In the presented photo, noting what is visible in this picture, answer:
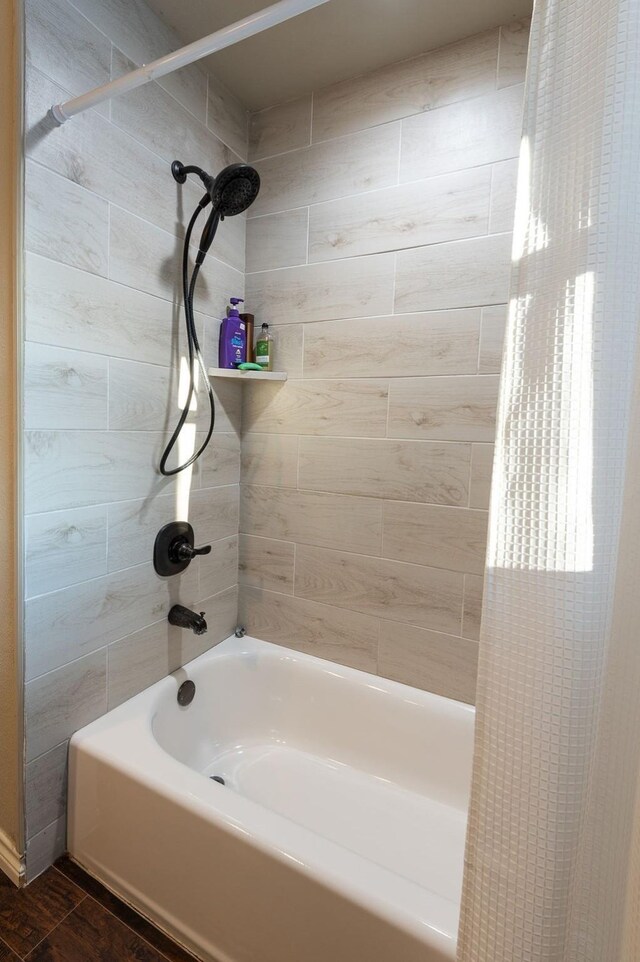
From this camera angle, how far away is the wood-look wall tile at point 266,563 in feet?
5.97

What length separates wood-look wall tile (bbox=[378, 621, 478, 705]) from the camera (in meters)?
1.52

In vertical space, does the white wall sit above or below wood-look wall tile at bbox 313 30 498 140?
below

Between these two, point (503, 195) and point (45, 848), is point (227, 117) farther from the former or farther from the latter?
point (45, 848)

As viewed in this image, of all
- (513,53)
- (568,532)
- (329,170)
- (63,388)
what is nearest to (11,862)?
(63,388)

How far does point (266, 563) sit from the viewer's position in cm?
186

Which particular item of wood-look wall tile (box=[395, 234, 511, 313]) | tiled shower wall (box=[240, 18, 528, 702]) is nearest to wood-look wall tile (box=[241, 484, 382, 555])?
tiled shower wall (box=[240, 18, 528, 702])

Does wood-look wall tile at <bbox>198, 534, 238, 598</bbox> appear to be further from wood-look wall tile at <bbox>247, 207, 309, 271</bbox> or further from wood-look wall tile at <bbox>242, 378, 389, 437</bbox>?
wood-look wall tile at <bbox>247, 207, 309, 271</bbox>

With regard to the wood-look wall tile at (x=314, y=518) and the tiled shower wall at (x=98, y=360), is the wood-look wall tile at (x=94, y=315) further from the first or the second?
the wood-look wall tile at (x=314, y=518)

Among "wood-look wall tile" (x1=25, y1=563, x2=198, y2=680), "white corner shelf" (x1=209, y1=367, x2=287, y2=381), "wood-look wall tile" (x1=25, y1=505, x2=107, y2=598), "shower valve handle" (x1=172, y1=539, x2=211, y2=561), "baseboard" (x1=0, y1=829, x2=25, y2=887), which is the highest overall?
"white corner shelf" (x1=209, y1=367, x2=287, y2=381)

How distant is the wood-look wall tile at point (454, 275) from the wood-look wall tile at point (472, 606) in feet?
2.85

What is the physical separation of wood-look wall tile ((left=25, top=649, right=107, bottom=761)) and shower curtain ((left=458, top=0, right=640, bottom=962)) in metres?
1.09

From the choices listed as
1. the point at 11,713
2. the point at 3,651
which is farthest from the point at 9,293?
the point at 11,713

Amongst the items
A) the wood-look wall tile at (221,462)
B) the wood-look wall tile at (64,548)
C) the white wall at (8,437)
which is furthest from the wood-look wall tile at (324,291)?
the wood-look wall tile at (64,548)

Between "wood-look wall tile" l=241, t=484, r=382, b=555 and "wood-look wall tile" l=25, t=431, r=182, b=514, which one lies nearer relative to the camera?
"wood-look wall tile" l=25, t=431, r=182, b=514
